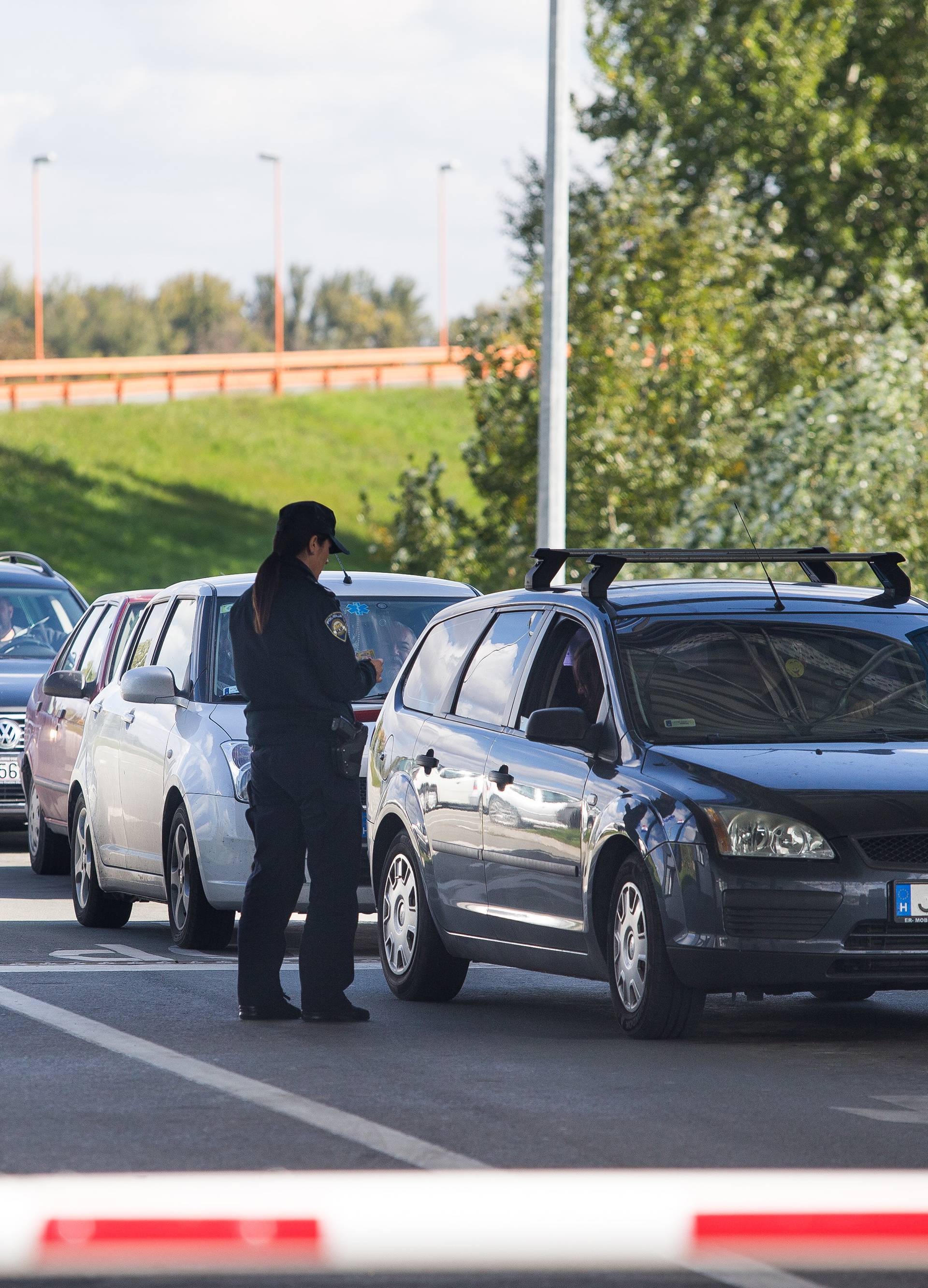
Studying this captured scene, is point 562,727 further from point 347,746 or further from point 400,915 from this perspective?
point 400,915

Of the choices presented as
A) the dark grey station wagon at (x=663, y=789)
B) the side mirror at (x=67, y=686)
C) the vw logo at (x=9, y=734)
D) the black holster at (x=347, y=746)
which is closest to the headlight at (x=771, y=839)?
the dark grey station wagon at (x=663, y=789)

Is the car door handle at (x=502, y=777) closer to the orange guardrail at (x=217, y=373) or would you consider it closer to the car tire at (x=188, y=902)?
the car tire at (x=188, y=902)

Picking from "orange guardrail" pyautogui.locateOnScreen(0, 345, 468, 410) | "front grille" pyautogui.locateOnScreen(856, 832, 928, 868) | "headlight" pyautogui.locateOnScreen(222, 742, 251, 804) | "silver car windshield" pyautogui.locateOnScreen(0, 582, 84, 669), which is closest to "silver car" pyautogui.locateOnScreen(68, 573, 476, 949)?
"headlight" pyautogui.locateOnScreen(222, 742, 251, 804)

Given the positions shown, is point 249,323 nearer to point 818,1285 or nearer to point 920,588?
point 920,588

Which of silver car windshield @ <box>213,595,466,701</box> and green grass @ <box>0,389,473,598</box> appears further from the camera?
green grass @ <box>0,389,473,598</box>

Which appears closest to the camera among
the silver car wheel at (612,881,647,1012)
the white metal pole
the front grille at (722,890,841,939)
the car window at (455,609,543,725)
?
the front grille at (722,890,841,939)

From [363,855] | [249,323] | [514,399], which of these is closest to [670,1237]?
[363,855]

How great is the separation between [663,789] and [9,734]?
986 cm

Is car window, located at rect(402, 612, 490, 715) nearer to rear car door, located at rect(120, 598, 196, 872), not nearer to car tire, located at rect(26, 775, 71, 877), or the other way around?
rear car door, located at rect(120, 598, 196, 872)

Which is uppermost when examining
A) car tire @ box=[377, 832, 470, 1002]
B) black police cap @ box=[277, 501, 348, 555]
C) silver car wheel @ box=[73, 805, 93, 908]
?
black police cap @ box=[277, 501, 348, 555]

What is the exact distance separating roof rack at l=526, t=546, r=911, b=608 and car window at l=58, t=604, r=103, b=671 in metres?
5.82

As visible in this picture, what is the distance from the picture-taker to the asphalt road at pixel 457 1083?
6156 millimetres

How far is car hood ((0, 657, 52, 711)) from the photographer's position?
17141 mm

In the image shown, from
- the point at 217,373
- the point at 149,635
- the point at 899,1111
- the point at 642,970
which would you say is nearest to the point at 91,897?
the point at 149,635
